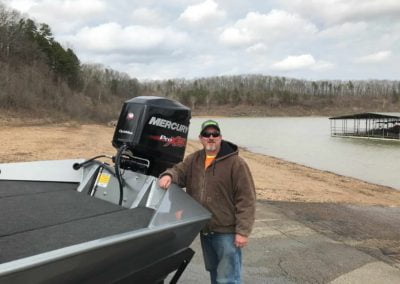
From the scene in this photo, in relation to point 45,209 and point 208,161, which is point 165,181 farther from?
point 45,209

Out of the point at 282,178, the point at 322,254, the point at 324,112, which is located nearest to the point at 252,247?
the point at 322,254

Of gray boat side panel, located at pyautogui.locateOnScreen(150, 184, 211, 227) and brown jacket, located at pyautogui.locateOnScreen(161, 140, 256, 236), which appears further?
brown jacket, located at pyautogui.locateOnScreen(161, 140, 256, 236)

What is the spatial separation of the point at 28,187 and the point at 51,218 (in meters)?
0.99

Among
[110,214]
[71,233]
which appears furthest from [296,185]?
[71,233]

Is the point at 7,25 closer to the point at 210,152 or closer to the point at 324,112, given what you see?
the point at 210,152

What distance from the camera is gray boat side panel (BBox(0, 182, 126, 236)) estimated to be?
2.76m

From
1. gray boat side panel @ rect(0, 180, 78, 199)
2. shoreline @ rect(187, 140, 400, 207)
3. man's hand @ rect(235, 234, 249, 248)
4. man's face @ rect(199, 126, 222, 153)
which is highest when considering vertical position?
man's face @ rect(199, 126, 222, 153)

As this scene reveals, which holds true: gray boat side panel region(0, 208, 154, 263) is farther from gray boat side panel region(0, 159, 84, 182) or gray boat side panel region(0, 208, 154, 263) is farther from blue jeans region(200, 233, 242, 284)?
gray boat side panel region(0, 159, 84, 182)

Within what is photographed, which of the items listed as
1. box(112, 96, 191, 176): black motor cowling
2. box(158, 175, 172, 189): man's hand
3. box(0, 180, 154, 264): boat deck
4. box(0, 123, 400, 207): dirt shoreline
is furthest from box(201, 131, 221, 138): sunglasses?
box(0, 123, 400, 207): dirt shoreline

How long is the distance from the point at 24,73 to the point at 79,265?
53.2 metres

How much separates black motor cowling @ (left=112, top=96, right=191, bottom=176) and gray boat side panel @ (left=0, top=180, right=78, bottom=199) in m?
0.58

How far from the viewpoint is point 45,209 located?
3.12 metres

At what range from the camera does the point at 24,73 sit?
50.8m

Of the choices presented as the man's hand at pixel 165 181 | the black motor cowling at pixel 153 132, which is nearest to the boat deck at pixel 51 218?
the man's hand at pixel 165 181
